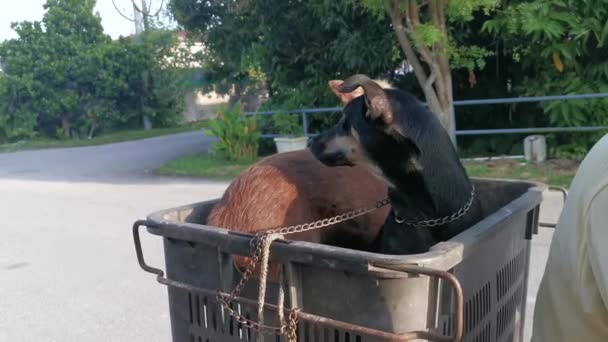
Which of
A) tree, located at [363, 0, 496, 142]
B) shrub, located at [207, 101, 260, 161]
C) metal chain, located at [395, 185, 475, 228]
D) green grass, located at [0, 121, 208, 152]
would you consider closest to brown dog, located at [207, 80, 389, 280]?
metal chain, located at [395, 185, 475, 228]

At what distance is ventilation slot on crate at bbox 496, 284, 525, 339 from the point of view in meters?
1.78

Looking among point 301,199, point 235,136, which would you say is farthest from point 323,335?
point 235,136

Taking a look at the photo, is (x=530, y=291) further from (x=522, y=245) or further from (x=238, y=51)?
(x=238, y=51)

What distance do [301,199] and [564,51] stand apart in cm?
816

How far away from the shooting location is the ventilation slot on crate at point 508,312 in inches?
70.1

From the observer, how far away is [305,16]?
38.9ft

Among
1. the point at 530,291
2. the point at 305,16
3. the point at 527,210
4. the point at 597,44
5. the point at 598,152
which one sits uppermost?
the point at 305,16

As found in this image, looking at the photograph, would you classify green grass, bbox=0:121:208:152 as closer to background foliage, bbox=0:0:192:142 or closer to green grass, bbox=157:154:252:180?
→ background foliage, bbox=0:0:192:142

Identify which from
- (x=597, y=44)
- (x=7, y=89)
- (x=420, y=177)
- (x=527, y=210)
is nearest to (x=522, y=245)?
(x=527, y=210)

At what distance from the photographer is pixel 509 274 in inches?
72.1

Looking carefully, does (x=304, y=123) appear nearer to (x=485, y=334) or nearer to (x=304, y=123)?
(x=304, y=123)

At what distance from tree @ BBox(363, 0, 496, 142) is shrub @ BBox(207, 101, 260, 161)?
3.61 meters

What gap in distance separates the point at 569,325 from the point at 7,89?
2547 cm

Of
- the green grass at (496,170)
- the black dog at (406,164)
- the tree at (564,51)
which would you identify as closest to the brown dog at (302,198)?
the black dog at (406,164)
